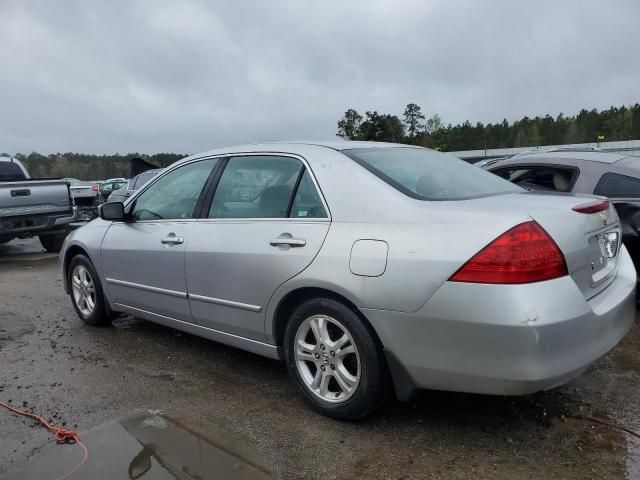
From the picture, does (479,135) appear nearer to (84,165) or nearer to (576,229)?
(84,165)

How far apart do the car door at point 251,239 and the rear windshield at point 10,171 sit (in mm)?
9147

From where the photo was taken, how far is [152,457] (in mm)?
2805

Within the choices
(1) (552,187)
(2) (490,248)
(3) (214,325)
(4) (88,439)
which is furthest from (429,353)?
(1) (552,187)

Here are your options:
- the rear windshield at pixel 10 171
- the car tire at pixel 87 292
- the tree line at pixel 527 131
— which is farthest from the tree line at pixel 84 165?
the car tire at pixel 87 292

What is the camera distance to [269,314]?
3.31 metres

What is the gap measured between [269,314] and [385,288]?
2.94 ft

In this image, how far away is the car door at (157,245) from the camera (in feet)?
13.1

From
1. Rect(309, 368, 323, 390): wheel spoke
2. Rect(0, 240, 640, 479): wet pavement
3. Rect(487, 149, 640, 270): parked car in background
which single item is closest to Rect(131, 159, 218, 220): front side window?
Rect(0, 240, 640, 479): wet pavement

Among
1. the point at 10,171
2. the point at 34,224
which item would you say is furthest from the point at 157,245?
the point at 10,171

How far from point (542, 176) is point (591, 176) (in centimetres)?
57

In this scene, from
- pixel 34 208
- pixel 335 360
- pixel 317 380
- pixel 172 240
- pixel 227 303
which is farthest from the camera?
pixel 34 208

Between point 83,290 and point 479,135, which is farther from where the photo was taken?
point 479,135

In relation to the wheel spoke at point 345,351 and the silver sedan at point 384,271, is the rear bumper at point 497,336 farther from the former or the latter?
the wheel spoke at point 345,351

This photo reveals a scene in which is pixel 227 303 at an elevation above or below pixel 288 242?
below
